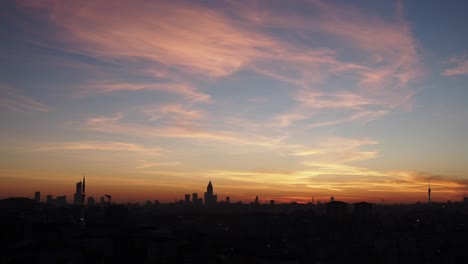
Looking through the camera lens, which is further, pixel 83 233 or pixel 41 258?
pixel 83 233

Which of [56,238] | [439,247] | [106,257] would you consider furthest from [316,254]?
[56,238]

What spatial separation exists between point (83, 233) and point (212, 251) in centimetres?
2341

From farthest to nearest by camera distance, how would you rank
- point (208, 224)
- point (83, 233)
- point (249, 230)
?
point (208, 224) < point (249, 230) < point (83, 233)

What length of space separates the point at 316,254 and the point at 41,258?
1988 inches

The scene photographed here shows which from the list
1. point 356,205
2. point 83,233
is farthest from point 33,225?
point 356,205

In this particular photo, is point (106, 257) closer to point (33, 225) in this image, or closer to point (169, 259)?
point (169, 259)

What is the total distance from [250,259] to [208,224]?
96795 mm

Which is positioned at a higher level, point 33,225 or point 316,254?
point 33,225

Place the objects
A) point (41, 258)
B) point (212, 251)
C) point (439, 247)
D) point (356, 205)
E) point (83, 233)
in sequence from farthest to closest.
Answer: point (356, 205) < point (439, 247) < point (83, 233) < point (212, 251) < point (41, 258)

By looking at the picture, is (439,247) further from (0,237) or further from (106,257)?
(0,237)

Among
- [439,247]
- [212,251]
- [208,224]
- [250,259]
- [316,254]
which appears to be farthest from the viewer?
[208,224]

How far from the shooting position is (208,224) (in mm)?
154125

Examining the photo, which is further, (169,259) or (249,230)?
(249,230)

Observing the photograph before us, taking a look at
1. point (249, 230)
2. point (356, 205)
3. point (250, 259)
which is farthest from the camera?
point (356, 205)
